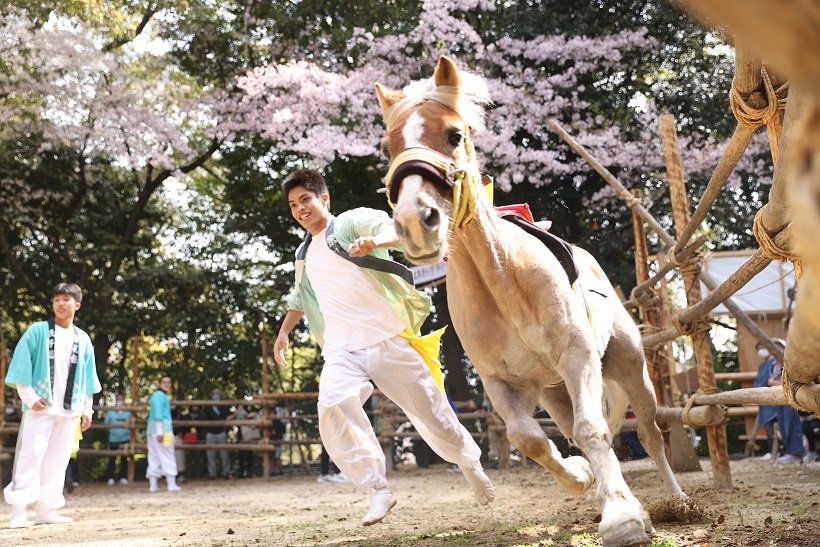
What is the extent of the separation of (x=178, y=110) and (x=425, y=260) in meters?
15.3

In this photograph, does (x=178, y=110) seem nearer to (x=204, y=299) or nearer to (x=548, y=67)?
(x=204, y=299)

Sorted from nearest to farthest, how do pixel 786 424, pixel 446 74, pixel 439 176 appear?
pixel 439 176, pixel 446 74, pixel 786 424

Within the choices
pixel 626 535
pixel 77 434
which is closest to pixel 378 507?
pixel 626 535

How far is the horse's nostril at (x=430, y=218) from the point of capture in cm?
309

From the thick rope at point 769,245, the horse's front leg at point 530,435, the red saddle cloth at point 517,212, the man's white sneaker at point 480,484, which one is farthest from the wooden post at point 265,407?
the thick rope at point 769,245

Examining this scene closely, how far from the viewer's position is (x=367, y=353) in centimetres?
517

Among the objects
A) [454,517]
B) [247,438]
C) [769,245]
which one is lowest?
[454,517]

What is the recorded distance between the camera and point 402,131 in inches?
139

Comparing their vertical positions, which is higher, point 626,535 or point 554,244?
point 554,244

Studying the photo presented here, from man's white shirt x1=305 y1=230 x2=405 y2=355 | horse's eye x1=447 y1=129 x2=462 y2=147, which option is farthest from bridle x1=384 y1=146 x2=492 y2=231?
man's white shirt x1=305 y1=230 x2=405 y2=355

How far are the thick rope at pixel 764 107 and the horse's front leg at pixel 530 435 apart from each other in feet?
5.26

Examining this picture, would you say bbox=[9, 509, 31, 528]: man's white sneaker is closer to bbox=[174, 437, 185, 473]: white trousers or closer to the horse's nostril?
the horse's nostril

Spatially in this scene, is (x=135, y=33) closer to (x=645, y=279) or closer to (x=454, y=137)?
(x=645, y=279)

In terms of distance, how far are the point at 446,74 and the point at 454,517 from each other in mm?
3541
